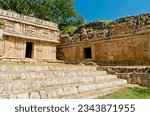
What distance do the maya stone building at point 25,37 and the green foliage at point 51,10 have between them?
1446cm

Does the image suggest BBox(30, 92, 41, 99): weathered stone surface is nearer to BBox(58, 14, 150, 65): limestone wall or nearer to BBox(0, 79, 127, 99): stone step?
BBox(0, 79, 127, 99): stone step

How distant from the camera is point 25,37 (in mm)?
12219

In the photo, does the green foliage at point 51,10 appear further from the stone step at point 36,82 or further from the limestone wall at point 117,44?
the stone step at point 36,82

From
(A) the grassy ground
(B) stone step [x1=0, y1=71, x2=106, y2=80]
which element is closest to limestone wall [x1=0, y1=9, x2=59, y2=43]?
(B) stone step [x1=0, y1=71, x2=106, y2=80]

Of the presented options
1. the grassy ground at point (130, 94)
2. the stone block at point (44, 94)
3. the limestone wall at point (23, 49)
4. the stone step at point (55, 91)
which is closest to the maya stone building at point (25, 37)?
the limestone wall at point (23, 49)

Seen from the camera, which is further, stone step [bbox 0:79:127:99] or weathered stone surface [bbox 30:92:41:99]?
weathered stone surface [bbox 30:92:41:99]

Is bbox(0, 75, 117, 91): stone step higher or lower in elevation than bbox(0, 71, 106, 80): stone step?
lower

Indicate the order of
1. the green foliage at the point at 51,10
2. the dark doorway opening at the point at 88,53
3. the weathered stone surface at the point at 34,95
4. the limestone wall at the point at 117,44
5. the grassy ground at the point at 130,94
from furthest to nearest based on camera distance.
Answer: the green foliage at the point at 51,10
the dark doorway opening at the point at 88,53
the limestone wall at the point at 117,44
the grassy ground at the point at 130,94
the weathered stone surface at the point at 34,95

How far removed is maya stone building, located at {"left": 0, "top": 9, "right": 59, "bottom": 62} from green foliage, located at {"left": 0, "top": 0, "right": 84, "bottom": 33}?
14.5 m

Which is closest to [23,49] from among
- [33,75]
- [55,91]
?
[33,75]

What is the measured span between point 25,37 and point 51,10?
64.2ft

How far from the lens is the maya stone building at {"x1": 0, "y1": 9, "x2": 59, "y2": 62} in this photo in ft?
37.3

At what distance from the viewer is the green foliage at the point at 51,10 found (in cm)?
2844

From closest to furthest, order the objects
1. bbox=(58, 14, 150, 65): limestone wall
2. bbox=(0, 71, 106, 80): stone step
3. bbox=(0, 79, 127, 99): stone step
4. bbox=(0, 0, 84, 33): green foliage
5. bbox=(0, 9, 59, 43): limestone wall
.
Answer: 1. bbox=(0, 79, 127, 99): stone step
2. bbox=(0, 71, 106, 80): stone step
3. bbox=(58, 14, 150, 65): limestone wall
4. bbox=(0, 9, 59, 43): limestone wall
5. bbox=(0, 0, 84, 33): green foliage
